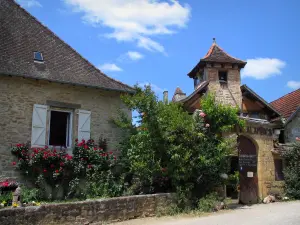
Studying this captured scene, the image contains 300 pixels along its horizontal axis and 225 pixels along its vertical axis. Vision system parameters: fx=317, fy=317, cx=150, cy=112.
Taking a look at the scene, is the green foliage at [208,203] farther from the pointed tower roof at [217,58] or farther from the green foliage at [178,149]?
the pointed tower roof at [217,58]

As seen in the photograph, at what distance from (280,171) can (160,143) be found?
559 cm

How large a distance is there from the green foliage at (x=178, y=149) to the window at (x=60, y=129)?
101 inches

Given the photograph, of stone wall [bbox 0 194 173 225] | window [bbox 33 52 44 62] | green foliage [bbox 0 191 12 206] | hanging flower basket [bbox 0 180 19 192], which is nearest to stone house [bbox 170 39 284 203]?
stone wall [bbox 0 194 173 225]

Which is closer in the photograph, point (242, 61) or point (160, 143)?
point (160, 143)

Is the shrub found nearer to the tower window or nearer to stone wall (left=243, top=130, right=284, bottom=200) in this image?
stone wall (left=243, top=130, right=284, bottom=200)

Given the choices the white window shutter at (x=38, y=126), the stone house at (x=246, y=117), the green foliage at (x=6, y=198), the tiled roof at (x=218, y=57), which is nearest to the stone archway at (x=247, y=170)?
the stone house at (x=246, y=117)

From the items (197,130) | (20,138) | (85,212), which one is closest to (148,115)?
(197,130)

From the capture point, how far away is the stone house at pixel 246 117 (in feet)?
35.9

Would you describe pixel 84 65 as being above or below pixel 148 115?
above

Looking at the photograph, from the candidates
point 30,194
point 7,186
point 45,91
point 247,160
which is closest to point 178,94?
point 247,160

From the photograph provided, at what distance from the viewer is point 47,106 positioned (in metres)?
10.4

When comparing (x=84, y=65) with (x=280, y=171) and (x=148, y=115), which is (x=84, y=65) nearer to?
(x=148, y=115)

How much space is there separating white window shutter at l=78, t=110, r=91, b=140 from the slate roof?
103cm

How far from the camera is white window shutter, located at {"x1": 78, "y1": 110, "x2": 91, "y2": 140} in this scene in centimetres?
1073
